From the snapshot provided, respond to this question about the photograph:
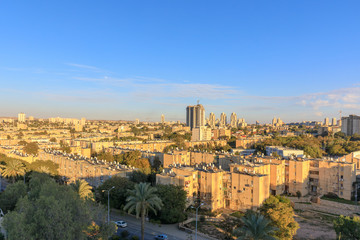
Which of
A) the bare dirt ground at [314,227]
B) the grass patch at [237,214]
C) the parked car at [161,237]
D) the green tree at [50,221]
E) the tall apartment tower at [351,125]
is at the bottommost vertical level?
the bare dirt ground at [314,227]

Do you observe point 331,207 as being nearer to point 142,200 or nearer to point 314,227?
point 314,227

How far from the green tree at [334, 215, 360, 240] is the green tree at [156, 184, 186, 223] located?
1691 centimetres

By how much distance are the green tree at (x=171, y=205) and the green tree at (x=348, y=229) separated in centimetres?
1691

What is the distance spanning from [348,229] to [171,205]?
1898cm

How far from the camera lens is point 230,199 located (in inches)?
1614

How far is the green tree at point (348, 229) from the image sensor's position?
969 inches

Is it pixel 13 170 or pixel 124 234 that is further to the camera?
pixel 13 170

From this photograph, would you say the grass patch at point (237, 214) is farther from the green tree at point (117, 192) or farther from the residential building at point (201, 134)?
the residential building at point (201, 134)

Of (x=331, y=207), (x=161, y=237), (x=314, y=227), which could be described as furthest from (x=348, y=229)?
(x=331, y=207)

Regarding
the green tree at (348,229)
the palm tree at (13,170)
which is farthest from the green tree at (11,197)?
the green tree at (348,229)

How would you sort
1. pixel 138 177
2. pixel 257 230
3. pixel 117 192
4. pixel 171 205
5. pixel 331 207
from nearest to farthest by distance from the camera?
pixel 257 230
pixel 171 205
pixel 117 192
pixel 331 207
pixel 138 177

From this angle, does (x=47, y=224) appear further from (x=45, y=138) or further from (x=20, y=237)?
(x=45, y=138)

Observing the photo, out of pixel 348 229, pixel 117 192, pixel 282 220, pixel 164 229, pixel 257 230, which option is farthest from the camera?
pixel 117 192

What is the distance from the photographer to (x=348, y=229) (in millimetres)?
25188
